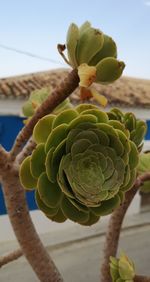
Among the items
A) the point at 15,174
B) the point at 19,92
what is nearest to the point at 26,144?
the point at 15,174

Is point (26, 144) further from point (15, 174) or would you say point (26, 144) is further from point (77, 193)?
point (77, 193)

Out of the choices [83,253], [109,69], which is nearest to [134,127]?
[109,69]

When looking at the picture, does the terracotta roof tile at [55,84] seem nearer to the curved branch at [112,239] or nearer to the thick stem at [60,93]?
the curved branch at [112,239]

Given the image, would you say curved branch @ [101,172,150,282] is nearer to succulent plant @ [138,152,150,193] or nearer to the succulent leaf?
succulent plant @ [138,152,150,193]

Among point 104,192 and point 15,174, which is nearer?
point 104,192

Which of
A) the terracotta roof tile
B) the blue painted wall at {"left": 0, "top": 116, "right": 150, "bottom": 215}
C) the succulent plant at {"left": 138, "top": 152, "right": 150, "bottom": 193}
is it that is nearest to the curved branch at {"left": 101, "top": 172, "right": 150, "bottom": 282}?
the succulent plant at {"left": 138, "top": 152, "right": 150, "bottom": 193}

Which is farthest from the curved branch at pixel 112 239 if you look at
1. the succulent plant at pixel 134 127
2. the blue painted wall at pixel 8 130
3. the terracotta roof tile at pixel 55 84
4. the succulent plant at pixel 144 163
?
the blue painted wall at pixel 8 130

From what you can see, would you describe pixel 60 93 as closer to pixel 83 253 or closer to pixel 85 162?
pixel 85 162
